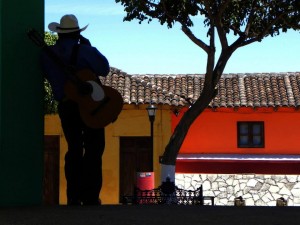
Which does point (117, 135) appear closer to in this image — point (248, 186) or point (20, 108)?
point (248, 186)

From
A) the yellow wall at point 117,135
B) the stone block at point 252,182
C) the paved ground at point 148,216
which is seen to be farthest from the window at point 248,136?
the paved ground at point 148,216

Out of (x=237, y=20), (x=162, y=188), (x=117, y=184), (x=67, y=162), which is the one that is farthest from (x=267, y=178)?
(x=67, y=162)

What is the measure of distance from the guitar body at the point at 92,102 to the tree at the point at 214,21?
9904 mm

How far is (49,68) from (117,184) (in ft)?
61.1

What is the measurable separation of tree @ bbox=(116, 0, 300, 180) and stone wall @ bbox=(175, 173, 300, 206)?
31.8 ft

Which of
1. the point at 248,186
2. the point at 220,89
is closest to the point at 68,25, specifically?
the point at 248,186

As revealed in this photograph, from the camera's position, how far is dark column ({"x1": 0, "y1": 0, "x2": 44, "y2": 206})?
5.62 m

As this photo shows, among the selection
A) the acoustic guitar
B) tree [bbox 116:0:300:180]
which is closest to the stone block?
tree [bbox 116:0:300:180]

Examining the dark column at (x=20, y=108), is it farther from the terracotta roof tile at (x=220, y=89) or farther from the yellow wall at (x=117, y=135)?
the terracotta roof tile at (x=220, y=89)

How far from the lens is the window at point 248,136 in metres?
27.2

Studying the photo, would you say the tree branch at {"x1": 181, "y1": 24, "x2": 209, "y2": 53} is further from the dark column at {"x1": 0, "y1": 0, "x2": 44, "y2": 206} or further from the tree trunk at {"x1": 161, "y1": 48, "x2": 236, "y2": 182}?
the dark column at {"x1": 0, "y1": 0, "x2": 44, "y2": 206}

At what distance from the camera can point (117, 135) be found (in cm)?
2498

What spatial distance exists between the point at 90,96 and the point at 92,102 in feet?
0.15

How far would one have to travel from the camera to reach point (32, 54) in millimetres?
5969
